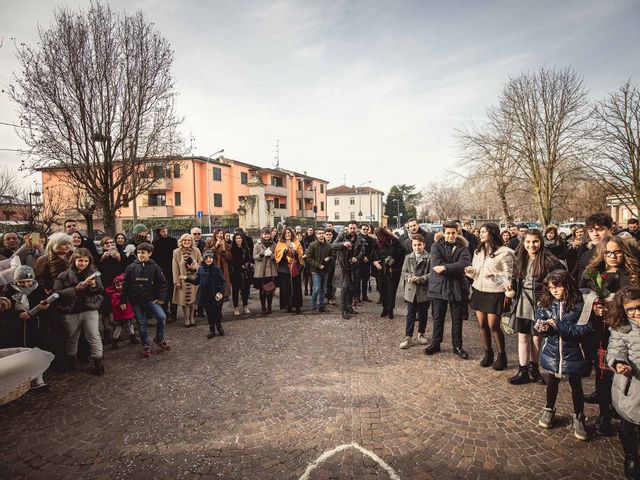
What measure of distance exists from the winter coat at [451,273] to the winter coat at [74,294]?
17.4 feet

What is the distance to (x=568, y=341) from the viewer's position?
317 centimetres

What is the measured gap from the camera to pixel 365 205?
7725 centimetres

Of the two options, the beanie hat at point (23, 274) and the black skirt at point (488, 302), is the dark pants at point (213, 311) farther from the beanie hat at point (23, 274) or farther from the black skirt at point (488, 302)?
the black skirt at point (488, 302)

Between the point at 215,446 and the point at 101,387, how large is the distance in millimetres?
2444

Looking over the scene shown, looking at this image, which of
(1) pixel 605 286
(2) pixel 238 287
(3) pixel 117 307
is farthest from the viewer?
(2) pixel 238 287

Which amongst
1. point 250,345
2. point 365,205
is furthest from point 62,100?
point 365,205

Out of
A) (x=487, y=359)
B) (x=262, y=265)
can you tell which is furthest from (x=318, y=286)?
(x=487, y=359)

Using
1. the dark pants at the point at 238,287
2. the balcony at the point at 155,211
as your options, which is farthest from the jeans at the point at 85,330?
the balcony at the point at 155,211

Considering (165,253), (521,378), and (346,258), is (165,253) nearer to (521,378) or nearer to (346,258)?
(346,258)

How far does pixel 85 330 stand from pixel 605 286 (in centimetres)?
686

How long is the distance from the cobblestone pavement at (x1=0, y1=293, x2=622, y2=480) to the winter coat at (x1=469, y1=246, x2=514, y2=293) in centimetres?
124

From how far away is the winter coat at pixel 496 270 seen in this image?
179 inches

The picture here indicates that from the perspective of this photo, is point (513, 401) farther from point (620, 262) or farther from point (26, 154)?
point (26, 154)

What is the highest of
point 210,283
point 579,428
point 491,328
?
point 210,283
